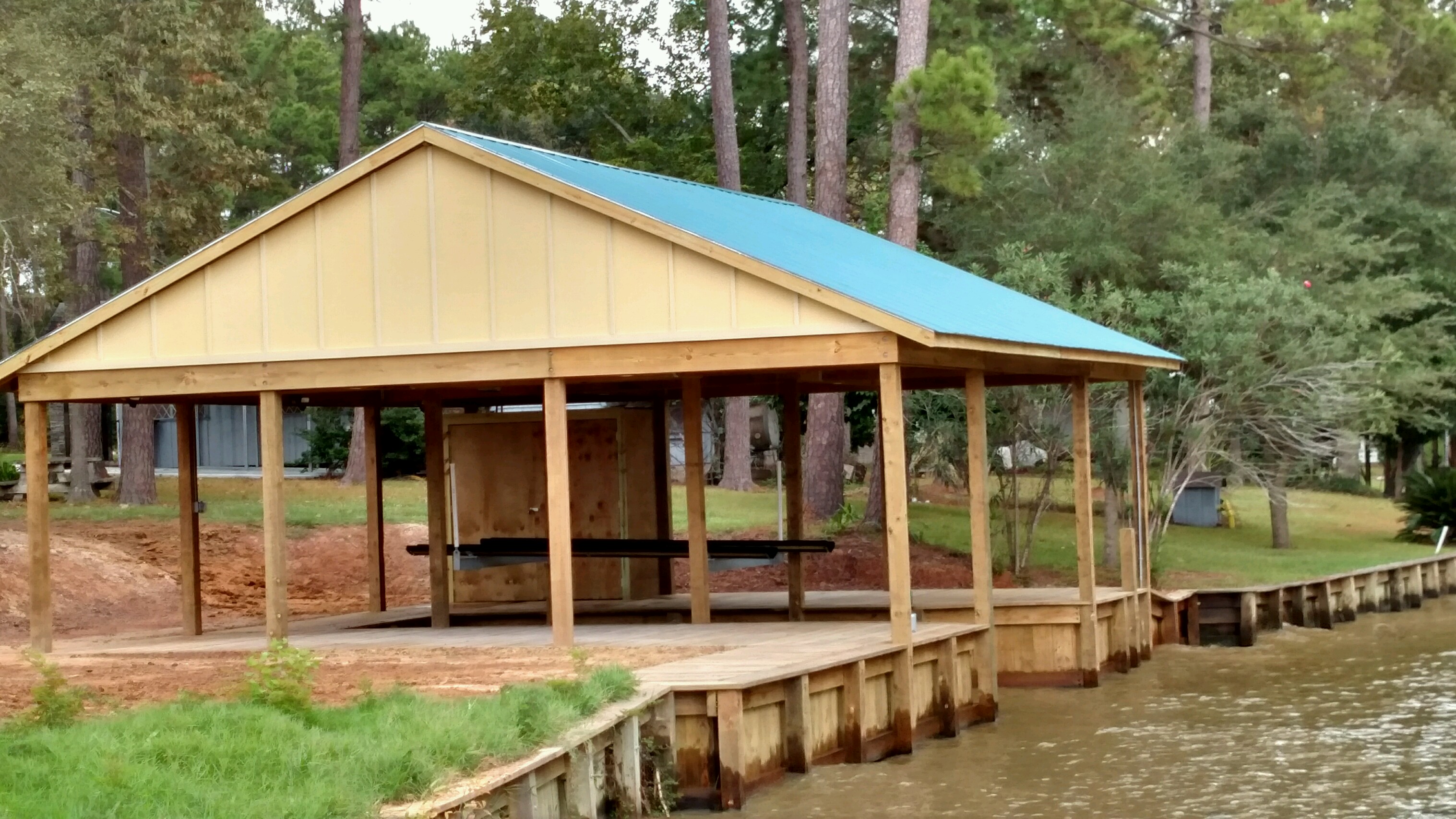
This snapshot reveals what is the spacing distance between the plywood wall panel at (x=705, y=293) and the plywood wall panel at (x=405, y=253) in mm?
2174

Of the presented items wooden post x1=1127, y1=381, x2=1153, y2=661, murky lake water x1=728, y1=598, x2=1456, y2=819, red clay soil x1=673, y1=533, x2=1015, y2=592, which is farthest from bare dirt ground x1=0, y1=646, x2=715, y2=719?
red clay soil x1=673, y1=533, x2=1015, y2=592

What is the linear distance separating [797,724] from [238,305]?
242 inches

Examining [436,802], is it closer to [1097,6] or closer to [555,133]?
[1097,6]

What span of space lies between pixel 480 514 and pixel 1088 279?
443 inches

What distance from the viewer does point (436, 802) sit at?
756cm

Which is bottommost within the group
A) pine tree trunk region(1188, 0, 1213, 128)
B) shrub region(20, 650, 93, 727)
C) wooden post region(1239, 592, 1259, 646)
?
wooden post region(1239, 592, 1259, 646)

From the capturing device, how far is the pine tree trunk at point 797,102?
29719 millimetres

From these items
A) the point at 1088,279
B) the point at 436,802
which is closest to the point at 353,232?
the point at 436,802

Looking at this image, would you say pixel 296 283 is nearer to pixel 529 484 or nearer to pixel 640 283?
pixel 640 283

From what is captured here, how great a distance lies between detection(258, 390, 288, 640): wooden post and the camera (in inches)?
573

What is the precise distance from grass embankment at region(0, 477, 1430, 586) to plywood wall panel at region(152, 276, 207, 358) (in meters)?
11.0

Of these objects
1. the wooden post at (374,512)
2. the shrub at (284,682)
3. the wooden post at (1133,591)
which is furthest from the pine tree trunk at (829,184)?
the shrub at (284,682)

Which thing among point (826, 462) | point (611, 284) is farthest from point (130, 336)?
point (826, 462)

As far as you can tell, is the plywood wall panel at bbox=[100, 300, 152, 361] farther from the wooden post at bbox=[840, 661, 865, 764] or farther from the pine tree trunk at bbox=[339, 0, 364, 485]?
the pine tree trunk at bbox=[339, 0, 364, 485]
